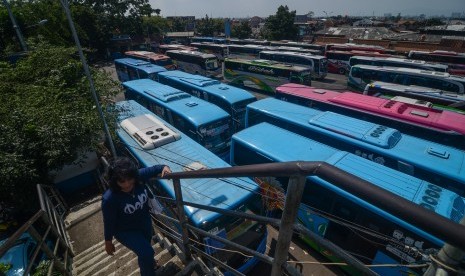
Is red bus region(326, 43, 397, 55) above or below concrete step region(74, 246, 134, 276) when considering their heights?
above

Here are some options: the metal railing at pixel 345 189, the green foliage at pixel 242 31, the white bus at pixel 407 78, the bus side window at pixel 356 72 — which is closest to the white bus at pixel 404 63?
the white bus at pixel 407 78

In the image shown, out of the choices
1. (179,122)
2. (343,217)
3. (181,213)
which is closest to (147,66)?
(179,122)

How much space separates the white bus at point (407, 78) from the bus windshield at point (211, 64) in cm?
1363

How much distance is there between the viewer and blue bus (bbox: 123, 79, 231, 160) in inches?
454

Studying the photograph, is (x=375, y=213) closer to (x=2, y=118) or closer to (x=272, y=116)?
(x=272, y=116)

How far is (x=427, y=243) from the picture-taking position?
5648 mm

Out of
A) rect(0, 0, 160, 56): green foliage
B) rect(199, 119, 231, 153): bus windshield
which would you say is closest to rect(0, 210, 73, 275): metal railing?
rect(199, 119, 231, 153): bus windshield

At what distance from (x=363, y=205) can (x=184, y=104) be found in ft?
32.4

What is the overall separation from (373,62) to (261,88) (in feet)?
38.9

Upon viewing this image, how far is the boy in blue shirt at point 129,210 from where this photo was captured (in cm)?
342

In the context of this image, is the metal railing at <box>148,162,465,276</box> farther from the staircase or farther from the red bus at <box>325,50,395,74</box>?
the red bus at <box>325,50,395,74</box>

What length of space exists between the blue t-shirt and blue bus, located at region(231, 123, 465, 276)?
2.99m

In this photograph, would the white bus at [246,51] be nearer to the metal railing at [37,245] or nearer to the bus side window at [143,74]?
the bus side window at [143,74]

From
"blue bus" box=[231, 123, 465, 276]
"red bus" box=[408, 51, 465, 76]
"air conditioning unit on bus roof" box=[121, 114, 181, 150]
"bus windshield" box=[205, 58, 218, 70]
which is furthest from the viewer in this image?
"bus windshield" box=[205, 58, 218, 70]
